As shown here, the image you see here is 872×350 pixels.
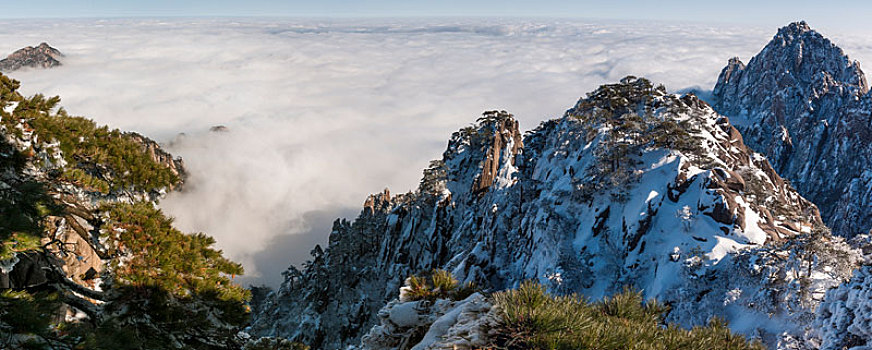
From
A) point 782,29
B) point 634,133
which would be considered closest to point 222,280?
point 634,133

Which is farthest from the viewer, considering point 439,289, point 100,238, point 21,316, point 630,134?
point 630,134

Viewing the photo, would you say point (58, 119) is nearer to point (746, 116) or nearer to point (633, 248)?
point (633, 248)

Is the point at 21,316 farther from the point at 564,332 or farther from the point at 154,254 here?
the point at 564,332

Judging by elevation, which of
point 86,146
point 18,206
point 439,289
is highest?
point 86,146

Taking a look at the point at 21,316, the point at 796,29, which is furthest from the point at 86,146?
the point at 796,29

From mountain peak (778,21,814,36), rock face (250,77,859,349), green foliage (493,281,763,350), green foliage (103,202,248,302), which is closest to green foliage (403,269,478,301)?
rock face (250,77,859,349)

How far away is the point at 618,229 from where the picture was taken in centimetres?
3141

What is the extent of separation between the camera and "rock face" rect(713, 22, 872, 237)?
115188 mm

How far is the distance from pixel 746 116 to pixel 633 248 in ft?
518

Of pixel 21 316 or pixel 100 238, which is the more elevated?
pixel 100 238

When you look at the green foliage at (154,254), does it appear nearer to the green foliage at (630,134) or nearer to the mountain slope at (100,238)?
the mountain slope at (100,238)

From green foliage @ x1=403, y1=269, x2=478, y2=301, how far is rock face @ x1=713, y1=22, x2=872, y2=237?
132m

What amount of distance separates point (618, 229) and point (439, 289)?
26.6 metres

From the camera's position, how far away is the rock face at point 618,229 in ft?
71.5
